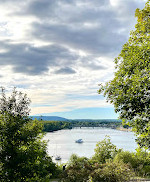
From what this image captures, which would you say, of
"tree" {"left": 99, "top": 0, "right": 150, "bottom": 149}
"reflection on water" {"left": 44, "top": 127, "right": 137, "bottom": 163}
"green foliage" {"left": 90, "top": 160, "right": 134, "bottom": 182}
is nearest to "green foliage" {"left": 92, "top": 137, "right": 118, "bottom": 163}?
"green foliage" {"left": 90, "top": 160, "right": 134, "bottom": 182}

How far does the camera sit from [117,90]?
8195 millimetres

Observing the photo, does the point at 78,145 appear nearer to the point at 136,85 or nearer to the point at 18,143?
the point at 18,143

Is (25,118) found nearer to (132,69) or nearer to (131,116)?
(131,116)

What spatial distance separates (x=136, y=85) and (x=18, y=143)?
16.4 ft

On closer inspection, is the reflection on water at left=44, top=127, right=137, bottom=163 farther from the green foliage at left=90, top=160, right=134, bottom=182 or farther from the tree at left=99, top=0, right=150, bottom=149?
the tree at left=99, top=0, right=150, bottom=149

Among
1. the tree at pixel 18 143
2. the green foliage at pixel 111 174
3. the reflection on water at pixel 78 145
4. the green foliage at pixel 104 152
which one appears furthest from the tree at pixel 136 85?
the reflection on water at pixel 78 145

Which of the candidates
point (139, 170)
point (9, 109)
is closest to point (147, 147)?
point (9, 109)

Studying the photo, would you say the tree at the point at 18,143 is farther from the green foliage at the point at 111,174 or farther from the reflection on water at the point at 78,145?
the reflection on water at the point at 78,145

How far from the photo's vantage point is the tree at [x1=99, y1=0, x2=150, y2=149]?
7.48 metres

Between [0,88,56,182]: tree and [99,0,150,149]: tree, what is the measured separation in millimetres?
3547

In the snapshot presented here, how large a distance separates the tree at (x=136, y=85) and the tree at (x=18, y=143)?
355 centimetres

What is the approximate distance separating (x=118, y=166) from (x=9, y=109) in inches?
322

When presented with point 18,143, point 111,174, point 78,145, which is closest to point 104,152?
point 111,174

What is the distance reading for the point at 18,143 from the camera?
7762 millimetres
